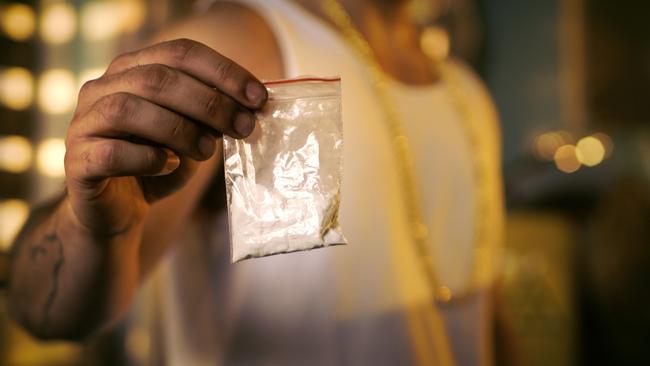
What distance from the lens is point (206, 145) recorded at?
0.26 meters

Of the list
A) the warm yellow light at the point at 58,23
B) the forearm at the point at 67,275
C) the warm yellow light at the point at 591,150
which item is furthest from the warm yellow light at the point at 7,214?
the warm yellow light at the point at 591,150

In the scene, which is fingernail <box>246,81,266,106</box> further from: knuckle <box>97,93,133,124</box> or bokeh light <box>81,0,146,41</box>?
bokeh light <box>81,0,146,41</box>

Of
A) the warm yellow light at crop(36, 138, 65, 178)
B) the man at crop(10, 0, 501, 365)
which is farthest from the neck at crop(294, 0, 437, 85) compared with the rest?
the warm yellow light at crop(36, 138, 65, 178)

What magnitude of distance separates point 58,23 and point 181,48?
1314 mm

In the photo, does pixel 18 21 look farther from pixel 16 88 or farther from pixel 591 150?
pixel 591 150

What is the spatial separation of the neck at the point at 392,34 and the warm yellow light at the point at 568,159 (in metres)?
1.10

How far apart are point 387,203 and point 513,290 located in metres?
0.99

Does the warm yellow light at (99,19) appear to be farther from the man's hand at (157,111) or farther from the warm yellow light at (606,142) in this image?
the warm yellow light at (606,142)

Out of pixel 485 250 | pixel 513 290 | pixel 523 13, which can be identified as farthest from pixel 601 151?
pixel 485 250

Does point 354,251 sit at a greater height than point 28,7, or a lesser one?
lesser

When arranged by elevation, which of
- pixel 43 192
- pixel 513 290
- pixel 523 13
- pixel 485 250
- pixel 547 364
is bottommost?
pixel 547 364

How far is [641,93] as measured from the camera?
5.47 ft

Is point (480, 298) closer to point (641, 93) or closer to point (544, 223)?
point (544, 223)

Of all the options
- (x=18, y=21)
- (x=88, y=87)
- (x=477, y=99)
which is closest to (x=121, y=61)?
(x=88, y=87)
